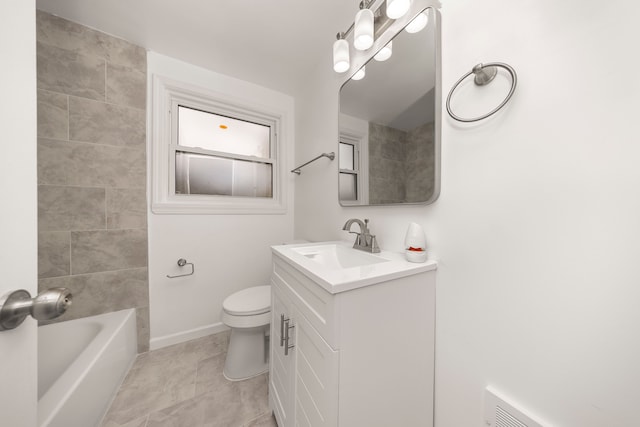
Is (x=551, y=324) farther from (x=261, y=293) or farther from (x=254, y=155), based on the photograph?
(x=254, y=155)

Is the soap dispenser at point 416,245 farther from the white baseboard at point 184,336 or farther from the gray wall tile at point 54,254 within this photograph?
the gray wall tile at point 54,254

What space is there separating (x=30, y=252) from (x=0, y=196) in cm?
14

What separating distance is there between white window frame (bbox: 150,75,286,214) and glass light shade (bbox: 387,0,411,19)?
1.39m

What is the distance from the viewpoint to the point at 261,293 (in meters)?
1.50

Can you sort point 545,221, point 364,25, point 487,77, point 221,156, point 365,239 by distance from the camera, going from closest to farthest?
point 545,221 → point 487,77 → point 364,25 → point 365,239 → point 221,156

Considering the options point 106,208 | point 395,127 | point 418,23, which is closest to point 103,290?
point 106,208

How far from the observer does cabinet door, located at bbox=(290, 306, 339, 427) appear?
1.80 feet

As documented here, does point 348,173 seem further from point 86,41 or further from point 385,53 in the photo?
point 86,41

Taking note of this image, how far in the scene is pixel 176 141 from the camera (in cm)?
169

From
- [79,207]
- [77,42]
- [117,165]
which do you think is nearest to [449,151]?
[117,165]

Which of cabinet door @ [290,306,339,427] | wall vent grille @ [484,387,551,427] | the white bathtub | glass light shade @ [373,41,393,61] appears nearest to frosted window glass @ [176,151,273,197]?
the white bathtub

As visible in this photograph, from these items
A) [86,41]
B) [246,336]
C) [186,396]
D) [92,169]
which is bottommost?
[186,396]

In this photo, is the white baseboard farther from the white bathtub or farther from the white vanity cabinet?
the white vanity cabinet

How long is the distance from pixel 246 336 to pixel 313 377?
2.91ft
